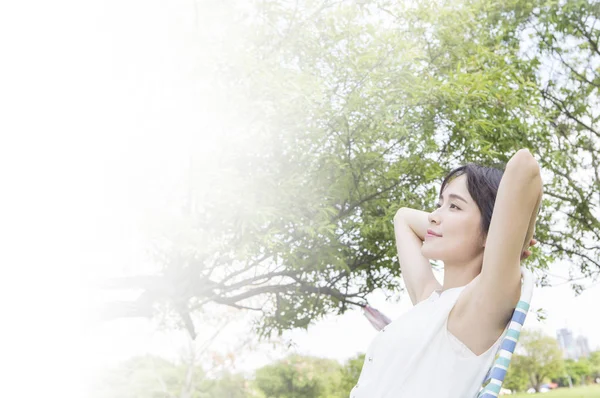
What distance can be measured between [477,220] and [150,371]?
10530 mm

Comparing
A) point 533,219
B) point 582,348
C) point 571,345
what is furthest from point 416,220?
point 582,348

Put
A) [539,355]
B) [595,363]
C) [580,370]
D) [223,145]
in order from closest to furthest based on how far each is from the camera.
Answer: [223,145]
[539,355]
[595,363]
[580,370]

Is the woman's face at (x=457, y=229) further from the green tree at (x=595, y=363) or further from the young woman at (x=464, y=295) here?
the green tree at (x=595, y=363)

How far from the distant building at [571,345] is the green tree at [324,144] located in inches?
464

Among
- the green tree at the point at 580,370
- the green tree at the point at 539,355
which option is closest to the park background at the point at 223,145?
the green tree at the point at 539,355

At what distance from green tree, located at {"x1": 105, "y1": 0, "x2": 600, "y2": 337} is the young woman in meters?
2.72

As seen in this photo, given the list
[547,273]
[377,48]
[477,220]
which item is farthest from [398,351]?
[547,273]

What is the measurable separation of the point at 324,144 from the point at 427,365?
3.48 m

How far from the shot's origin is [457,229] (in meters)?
1.11

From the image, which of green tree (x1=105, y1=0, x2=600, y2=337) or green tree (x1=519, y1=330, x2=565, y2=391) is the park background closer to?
green tree (x1=105, y1=0, x2=600, y2=337)

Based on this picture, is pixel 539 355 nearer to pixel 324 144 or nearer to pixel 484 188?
pixel 324 144

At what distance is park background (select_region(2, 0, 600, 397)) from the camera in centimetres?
384

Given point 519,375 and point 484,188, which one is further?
point 519,375

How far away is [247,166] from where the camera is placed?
408 centimetres
